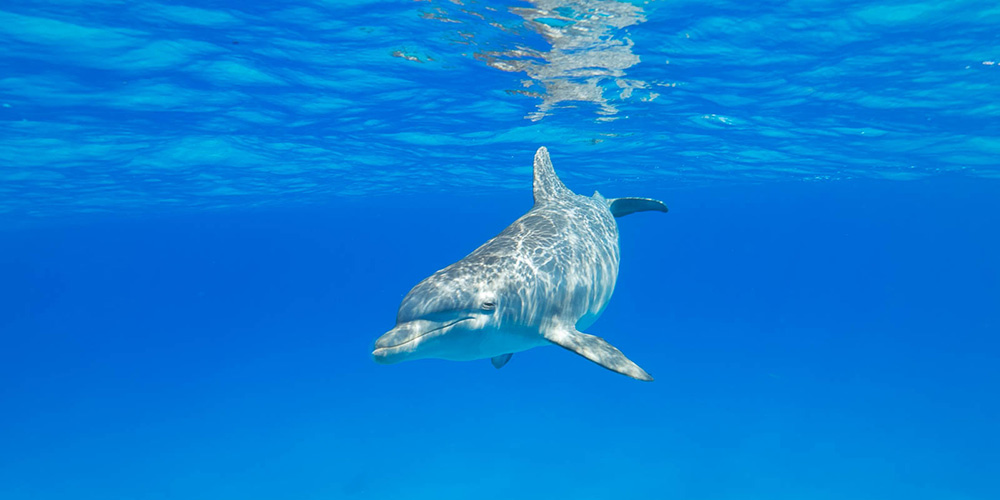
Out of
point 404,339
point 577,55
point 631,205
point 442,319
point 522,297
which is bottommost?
point 404,339

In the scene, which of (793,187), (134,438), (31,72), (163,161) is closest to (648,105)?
(31,72)

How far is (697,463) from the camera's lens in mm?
22719

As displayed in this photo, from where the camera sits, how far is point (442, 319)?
489 cm

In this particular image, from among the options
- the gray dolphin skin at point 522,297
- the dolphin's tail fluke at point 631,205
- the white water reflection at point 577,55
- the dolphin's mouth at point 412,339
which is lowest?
the dolphin's mouth at point 412,339

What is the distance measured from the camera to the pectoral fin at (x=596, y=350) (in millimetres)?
5293

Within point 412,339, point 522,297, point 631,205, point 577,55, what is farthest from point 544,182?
point 577,55

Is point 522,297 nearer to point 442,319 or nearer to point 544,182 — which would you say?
point 442,319

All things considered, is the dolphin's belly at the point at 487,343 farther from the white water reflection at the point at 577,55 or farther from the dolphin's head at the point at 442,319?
the white water reflection at the point at 577,55

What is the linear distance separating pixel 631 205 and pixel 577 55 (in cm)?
566

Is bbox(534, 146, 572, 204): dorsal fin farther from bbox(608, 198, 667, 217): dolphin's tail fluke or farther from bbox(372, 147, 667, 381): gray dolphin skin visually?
bbox(608, 198, 667, 217): dolphin's tail fluke

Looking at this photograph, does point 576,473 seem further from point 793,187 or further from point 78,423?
point 793,187

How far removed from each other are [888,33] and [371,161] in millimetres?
21935

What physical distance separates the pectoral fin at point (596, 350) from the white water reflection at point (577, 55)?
7.15 meters

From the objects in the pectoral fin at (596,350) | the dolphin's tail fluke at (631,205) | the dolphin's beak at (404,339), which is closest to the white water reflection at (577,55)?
the dolphin's tail fluke at (631,205)
